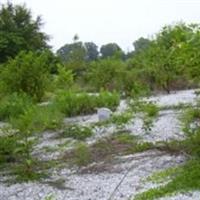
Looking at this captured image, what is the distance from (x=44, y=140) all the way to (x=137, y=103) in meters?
2.23

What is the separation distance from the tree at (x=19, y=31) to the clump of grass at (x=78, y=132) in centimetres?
1566

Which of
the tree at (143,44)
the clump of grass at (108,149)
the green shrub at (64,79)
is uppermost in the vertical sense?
the tree at (143,44)

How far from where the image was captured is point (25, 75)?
14.5 meters

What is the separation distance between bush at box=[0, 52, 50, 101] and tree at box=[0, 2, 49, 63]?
10.4 meters

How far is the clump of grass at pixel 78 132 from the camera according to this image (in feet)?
30.5

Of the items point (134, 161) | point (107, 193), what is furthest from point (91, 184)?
point (134, 161)

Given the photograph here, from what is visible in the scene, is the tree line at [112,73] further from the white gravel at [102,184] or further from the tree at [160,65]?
the white gravel at [102,184]

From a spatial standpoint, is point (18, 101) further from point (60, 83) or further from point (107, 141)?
point (107, 141)

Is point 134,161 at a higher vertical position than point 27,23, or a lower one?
lower

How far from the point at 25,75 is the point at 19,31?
13.3 metres

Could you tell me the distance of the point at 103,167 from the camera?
283 inches

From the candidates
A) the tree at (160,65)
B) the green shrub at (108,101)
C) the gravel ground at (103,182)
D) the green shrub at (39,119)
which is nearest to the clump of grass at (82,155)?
the gravel ground at (103,182)

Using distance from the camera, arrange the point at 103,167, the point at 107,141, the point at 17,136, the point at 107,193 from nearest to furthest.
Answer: the point at 107,193
the point at 103,167
the point at 17,136
the point at 107,141

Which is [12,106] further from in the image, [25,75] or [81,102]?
[25,75]
